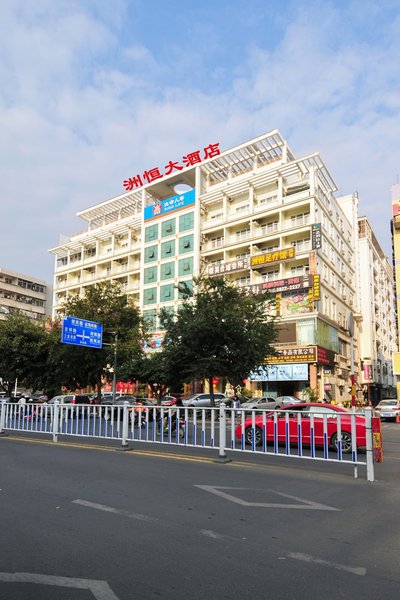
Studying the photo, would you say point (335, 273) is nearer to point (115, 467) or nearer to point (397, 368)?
point (397, 368)

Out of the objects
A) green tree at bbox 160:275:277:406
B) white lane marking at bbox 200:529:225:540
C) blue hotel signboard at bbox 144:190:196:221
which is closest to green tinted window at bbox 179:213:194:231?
blue hotel signboard at bbox 144:190:196:221

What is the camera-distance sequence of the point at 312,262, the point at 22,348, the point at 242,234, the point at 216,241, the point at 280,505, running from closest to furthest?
1. the point at 280,505
2. the point at 22,348
3. the point at 312,262
4. the point at 242,234
5. the point at 216,241

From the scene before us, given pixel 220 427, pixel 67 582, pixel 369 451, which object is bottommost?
pixel 67 582

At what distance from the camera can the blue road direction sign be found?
23.6 meters

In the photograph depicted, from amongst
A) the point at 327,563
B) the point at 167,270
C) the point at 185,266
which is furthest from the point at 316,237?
the point at 327,563

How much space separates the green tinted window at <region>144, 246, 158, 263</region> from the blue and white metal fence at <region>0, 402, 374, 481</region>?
3939 centimetres

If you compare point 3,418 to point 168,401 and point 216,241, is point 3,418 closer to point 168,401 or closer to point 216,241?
point 168,401

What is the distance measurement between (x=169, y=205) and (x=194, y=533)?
50263mm

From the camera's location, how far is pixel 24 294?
3214 inches

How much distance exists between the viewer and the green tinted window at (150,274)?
5307 centimetres

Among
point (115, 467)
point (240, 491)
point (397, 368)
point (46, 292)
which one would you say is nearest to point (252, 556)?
point (240, 491)

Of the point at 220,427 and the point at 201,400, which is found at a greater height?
the point at 220,427

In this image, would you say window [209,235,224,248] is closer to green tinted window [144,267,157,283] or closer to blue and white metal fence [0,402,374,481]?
green tinted window [144,267,157,283]

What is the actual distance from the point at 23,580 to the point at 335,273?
47236 millimetres
